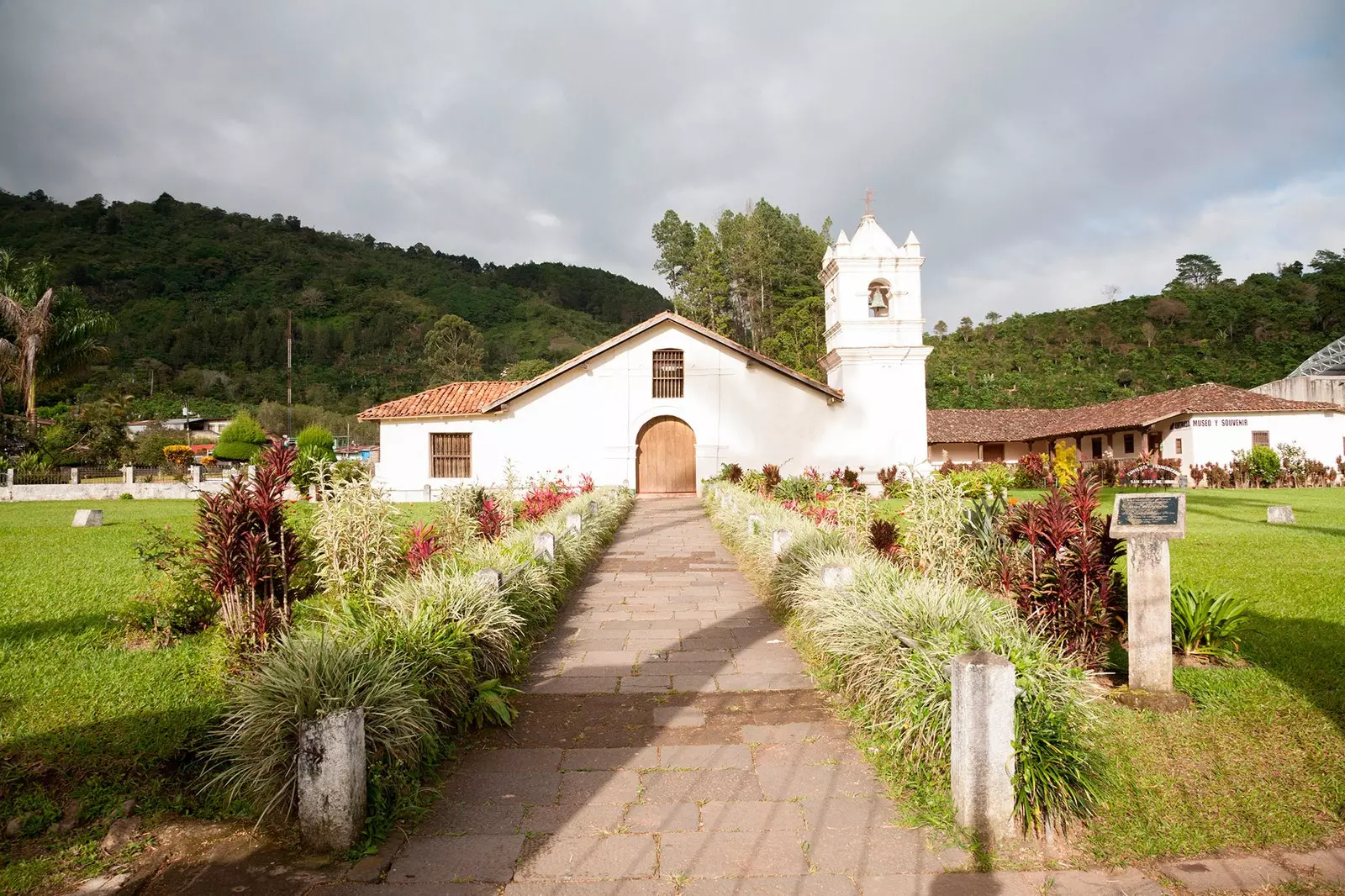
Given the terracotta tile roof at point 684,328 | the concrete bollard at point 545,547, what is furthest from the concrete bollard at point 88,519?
the concrete bollard at point 545,547

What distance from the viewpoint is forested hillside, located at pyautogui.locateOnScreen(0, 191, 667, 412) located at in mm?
57438

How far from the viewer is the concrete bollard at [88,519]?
13.4 meters

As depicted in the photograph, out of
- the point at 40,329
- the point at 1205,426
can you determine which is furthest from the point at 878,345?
the point at 40,329

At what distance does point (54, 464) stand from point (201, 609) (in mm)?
29235

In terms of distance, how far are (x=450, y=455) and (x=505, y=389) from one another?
109 inches

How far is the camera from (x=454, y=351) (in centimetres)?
4888

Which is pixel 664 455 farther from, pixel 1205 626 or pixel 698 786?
pixel 698 786

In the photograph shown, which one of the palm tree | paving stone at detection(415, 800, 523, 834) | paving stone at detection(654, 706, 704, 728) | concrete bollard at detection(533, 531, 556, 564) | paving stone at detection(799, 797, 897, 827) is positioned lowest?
paving stone at detection(799, 797, 897, 827)

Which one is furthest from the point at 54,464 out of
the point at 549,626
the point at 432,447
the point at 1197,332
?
the point at 1197,332

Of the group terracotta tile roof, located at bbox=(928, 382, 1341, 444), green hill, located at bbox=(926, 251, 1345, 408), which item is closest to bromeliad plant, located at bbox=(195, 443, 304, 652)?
terracotta tile roof, located at bbox=(928, 382, 1341, 444)

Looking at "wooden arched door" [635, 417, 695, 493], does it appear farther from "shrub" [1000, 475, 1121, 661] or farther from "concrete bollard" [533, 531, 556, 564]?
"shrub" [1000, 475, 1121, 661]

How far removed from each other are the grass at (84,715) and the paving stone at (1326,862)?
460cm

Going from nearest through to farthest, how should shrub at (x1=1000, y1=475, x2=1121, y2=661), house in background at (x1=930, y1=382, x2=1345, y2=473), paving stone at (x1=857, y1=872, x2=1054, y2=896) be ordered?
paving stone at (x1=857, y1=872, x2=1054, y2=896)
shrub at (x1=1000, y1=475, x2=1121, y2=661)
house in background at (x1=930, y1=382, x2=1345, y2=473)

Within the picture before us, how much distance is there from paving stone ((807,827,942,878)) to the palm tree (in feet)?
118
